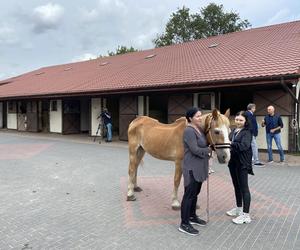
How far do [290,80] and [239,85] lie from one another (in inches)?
66.0

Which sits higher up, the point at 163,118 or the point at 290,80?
the point at 290,80

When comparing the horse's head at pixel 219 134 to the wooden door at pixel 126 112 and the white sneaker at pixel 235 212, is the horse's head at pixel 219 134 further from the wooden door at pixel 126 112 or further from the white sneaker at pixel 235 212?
the wooden door at pixel 126 112

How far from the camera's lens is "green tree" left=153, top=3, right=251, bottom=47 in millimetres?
38062

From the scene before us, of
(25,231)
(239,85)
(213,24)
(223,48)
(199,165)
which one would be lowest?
(25,231)

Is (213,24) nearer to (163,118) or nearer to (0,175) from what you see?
(163,118)

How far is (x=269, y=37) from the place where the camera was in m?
15.9

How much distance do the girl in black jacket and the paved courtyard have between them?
236 millimetres

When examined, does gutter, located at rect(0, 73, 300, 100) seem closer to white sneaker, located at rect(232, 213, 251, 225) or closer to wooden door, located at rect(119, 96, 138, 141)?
wooden door, located at rect(119, 96, 138, 141)

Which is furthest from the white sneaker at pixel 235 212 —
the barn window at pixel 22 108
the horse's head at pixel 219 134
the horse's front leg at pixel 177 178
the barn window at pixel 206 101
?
the barn window at pixel 22 108

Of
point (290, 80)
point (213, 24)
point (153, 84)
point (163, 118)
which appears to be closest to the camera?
point (290, 80)

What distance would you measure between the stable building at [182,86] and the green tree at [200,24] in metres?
17.7

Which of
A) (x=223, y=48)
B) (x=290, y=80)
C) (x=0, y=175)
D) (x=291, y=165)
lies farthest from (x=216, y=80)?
(x=0, y=175)

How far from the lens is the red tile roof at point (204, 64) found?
38.9 feet

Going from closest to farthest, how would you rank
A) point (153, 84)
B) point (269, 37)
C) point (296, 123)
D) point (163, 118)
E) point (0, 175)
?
1. point (0, 175)
2. point (296, 123)
3. point (153, 84)
4. point (269, 37)
5. point (163, 118)
